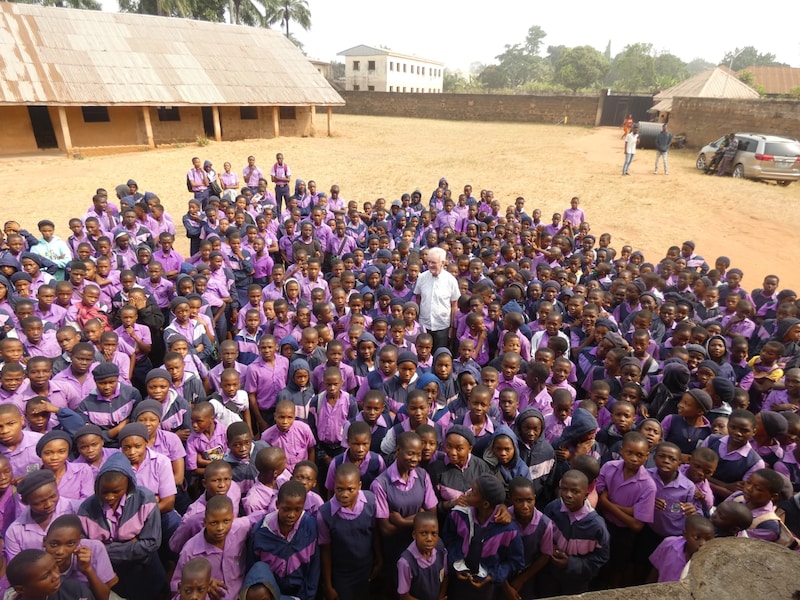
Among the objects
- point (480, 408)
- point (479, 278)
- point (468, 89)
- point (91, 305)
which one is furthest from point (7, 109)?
point (468, 89)

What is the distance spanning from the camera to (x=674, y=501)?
2947 mm

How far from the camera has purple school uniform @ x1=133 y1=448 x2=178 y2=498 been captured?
3064 mm

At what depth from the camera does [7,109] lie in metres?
17.7

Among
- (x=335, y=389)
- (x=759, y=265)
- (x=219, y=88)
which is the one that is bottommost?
(x=759, y=265)

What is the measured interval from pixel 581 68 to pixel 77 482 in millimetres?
55135

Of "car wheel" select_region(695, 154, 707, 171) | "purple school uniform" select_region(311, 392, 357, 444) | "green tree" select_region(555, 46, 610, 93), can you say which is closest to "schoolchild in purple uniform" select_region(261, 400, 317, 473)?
"purple school uniform" select_region(311, 392, 357, 444)

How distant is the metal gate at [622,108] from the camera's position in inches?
1174

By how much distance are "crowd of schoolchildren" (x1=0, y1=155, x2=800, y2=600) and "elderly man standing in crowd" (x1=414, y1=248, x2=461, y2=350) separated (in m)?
0.16

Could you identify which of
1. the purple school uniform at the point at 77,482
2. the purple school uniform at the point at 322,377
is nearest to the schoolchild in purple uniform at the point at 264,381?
the purple school uniform at the point at 322,377

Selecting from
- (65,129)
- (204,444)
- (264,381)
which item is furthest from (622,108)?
(204,444)

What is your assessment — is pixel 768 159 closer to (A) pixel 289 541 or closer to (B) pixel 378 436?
(B) pixel 378 436

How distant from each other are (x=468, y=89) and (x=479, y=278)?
54260 mm

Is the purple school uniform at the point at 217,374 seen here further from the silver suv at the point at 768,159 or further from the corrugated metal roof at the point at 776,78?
the corrugated metal roof at the point at 776,78

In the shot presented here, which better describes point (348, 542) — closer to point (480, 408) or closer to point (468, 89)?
point (480, 408)
